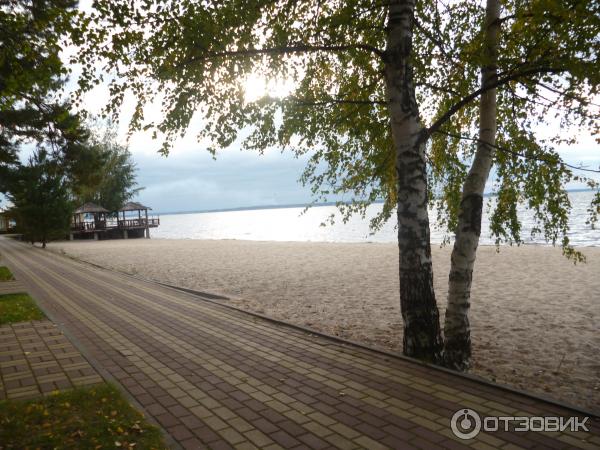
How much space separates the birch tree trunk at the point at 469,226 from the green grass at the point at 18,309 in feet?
25.2

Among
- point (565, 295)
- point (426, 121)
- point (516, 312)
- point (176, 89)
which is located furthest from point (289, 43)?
point (565, 295)

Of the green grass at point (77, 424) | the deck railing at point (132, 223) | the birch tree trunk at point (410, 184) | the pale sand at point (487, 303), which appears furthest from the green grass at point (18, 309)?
the deck railing at point (132, 223)

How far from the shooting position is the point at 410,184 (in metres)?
5.72

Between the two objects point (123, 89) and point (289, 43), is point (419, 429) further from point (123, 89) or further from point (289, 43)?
point (123, 89)

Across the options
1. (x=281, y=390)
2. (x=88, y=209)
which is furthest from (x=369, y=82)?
(x=88, y=209)

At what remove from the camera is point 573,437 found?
3891 mm

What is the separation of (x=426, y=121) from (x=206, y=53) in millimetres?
3999

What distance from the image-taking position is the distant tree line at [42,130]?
5.84 metres

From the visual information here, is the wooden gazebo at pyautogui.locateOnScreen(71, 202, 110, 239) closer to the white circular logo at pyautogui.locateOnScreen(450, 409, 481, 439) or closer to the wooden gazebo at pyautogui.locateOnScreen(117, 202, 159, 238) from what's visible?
the wooden gazebo at pyautogui.locateOnScreen(117, 202, 159, 238)

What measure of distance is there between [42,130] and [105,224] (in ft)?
128

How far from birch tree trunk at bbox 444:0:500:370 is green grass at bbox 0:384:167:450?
3.98 m

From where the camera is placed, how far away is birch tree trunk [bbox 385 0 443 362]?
5.66 metres

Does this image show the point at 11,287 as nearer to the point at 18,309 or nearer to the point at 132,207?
the point at 18,309

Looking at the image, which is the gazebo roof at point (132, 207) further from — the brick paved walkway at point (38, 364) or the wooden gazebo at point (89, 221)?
the brick paved walkway at point (38, 364)
